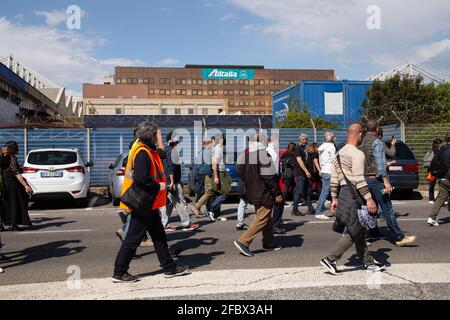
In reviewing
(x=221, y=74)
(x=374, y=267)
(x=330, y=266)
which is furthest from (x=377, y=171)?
(x=221, y=74)

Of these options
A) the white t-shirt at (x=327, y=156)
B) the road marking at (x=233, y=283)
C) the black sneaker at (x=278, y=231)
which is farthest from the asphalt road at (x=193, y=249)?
the white t-shirt at (x=327, y=156)

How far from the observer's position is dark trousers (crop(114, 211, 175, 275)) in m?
5.47

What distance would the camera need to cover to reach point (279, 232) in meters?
8.64

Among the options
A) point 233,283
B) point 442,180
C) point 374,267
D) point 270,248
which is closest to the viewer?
point 233,283

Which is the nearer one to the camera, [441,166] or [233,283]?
[233,283]

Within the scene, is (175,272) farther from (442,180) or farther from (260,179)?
(442,180)

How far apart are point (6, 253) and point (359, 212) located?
17.1 ft

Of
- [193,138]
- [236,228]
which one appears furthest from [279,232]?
[193,138]

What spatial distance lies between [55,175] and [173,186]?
517cm

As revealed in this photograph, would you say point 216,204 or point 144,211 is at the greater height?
point 144,211

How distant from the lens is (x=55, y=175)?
12633 millimetres

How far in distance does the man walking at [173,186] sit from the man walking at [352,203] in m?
3.47
